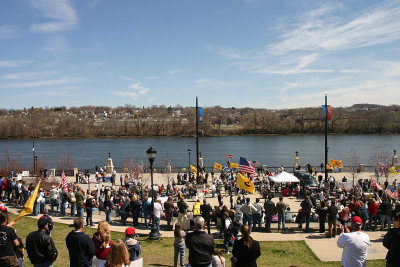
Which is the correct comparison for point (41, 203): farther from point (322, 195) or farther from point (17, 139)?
point (17, 139)

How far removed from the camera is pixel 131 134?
487ft

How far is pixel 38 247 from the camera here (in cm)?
646

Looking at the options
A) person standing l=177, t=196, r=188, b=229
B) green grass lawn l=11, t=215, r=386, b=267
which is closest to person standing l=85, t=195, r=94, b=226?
green grass lawn l=11, t=215, r=386, b=267

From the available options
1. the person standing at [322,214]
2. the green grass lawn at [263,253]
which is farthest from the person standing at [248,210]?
the person standing at [322,214]

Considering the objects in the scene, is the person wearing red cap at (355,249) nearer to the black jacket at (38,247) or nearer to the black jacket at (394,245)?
the black jacket at (394,245)

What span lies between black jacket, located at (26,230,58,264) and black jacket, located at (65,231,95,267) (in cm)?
45

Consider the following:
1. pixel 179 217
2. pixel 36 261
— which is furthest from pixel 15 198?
pixel 36 261

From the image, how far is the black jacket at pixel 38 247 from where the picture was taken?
21.1ft

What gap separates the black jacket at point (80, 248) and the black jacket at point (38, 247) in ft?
1.47

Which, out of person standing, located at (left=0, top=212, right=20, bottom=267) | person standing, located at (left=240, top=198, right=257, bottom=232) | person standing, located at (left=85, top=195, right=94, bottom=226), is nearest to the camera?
person standing, located at (left=0, top=212, right=20, bottom=267)

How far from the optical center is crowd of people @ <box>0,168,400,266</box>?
20.5 feet

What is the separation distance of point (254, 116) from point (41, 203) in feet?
513

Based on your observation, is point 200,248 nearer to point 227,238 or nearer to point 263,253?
point 227,238

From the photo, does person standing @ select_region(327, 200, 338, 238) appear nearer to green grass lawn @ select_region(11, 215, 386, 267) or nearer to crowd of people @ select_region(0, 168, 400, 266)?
crowd of people @ select_region(0, 168, 400, 266)
